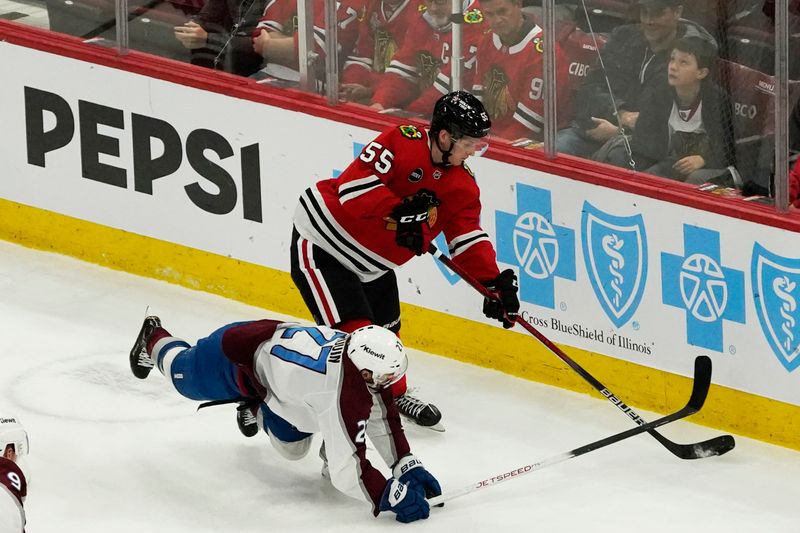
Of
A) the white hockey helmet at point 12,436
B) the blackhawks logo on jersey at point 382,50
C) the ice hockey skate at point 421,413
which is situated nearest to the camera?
the white hockey helmet at point 12,436

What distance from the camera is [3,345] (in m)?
6.65

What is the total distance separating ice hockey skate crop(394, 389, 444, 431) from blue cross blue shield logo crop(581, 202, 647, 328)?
69cm

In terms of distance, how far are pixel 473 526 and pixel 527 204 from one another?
1402mm

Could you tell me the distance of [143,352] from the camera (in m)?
6.00

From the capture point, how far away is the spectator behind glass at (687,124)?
5902 millimetres

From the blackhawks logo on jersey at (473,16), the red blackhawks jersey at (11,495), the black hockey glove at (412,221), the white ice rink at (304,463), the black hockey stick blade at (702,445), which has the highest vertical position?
the blackhawks logo on jersey at (473,16)

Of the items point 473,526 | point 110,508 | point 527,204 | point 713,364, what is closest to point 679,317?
point 713,364

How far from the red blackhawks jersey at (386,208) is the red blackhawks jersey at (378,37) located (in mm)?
1005

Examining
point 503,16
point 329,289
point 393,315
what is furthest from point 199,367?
point 503,16

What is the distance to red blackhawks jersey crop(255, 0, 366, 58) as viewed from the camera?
22.0ft

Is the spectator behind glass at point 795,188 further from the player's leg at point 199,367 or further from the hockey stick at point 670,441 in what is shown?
the player's leg at point 199,367

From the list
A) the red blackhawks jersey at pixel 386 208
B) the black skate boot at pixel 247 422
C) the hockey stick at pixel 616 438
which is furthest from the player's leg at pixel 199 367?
the hockey stick at pixel 616 438

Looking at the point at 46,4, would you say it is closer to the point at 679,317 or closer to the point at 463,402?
the point at 463,402

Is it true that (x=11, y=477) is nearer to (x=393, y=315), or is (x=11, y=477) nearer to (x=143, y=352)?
(x=143, y=352)
